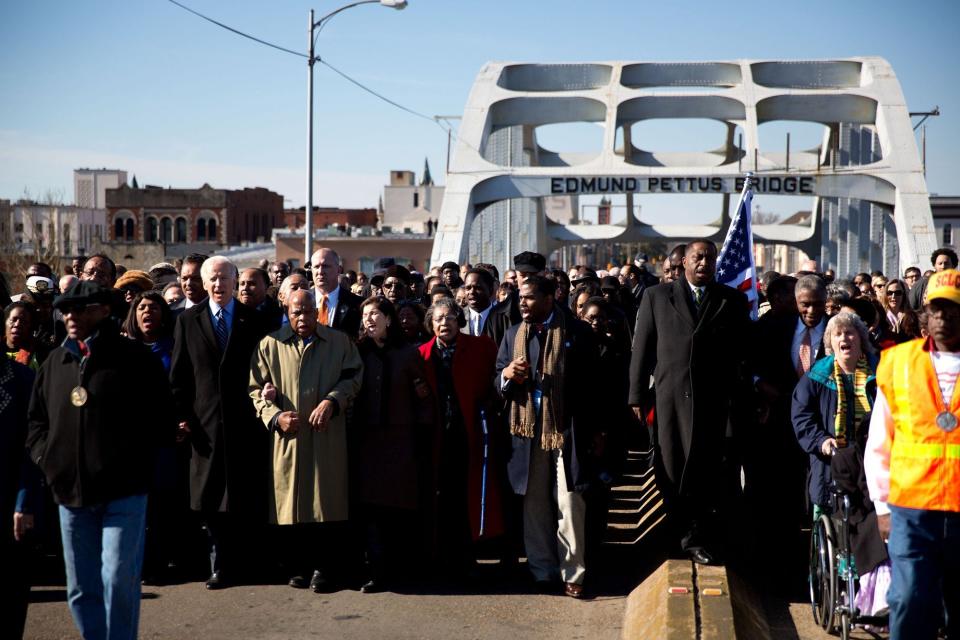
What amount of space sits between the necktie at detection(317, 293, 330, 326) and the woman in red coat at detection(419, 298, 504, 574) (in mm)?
1449

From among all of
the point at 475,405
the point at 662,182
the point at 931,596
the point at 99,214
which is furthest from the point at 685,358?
the point at 99,214

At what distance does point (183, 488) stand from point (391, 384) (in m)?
1.63

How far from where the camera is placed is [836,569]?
686cm

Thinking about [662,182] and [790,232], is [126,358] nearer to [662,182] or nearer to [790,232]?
[662,182]

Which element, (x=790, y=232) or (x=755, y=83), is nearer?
(x=755, y=83)

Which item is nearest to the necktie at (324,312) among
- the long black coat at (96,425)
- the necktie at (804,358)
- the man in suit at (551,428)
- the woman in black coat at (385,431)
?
the woman in black coat at (385,431)

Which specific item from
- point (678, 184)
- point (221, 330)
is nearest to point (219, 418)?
point (221, 330)

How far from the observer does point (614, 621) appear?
7.43m

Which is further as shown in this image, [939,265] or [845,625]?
[939,265]

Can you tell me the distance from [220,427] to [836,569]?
13.1ft

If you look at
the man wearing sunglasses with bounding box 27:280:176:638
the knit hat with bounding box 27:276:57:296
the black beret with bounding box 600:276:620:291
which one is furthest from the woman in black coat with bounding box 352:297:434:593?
the black beret with bounding box 600:276:620:291

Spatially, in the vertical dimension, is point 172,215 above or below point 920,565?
above

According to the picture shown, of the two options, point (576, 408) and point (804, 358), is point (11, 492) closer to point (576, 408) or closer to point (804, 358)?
point (576, 408)

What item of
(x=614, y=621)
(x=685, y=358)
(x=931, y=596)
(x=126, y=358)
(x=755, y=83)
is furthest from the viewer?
(x=755, y=83)
